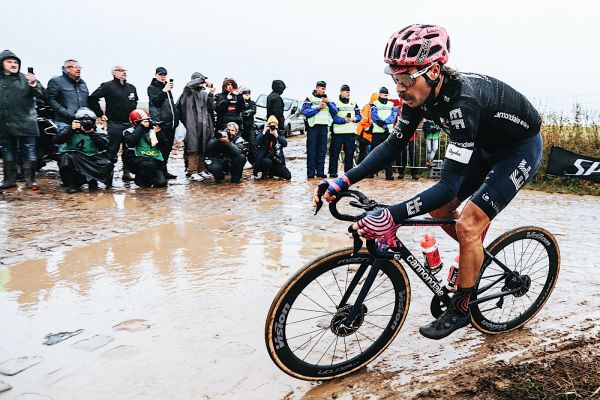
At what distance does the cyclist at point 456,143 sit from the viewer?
10.3ft

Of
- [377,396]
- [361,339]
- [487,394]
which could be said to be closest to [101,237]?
[361,339]

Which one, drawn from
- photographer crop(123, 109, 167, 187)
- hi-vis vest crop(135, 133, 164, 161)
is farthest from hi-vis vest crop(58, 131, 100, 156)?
hi-vis vest crop(135, 133, 164, 161)

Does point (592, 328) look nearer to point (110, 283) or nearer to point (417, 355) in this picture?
point (417, 355)

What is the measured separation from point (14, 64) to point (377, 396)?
9.05 m

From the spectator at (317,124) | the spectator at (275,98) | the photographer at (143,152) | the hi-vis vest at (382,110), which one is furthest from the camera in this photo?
the hi-vis vest at (382,110)

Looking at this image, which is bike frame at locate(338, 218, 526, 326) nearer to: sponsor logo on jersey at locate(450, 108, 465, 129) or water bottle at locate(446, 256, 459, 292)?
water bottle at locate(446, 256, 459, 292)

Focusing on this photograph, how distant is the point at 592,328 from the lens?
12.5 ft

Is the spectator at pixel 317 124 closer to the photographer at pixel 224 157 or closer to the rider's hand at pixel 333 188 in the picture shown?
the photographer at pixel 224 157

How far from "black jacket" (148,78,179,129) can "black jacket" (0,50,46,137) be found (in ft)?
7.31

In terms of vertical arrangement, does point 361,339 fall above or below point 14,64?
below

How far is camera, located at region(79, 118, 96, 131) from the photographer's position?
9.41 meters

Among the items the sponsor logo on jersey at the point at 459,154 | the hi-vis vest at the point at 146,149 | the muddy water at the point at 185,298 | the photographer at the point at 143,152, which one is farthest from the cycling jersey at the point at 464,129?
the hi-vis vest at the point at 146,149

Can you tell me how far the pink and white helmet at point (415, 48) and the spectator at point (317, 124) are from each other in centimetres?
855

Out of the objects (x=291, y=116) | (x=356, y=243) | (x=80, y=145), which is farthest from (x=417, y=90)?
(x=291, y=116)
